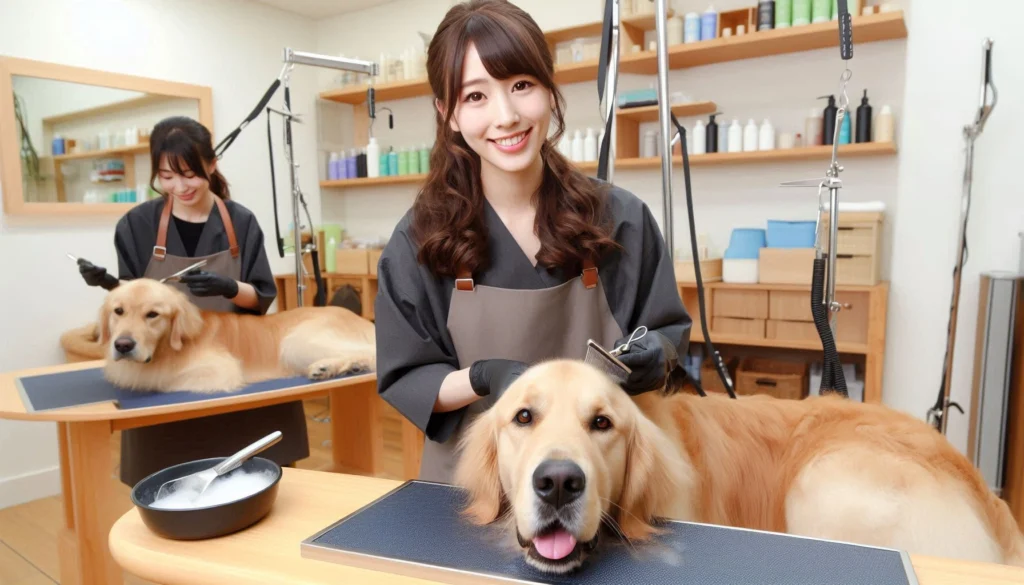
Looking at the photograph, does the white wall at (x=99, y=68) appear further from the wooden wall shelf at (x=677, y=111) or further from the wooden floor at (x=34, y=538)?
the wooden wall shelf at (x=677, y=111)

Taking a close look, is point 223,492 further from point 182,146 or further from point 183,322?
point 182,146

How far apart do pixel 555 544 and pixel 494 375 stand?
40 centimetres

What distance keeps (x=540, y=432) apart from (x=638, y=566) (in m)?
0.25

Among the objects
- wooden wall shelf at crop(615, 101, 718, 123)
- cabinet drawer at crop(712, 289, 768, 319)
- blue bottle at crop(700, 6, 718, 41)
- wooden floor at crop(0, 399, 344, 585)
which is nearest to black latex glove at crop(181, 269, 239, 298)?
wooden floor at crop(0, 399, 344, 585)

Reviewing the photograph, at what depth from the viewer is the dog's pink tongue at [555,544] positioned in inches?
38.0

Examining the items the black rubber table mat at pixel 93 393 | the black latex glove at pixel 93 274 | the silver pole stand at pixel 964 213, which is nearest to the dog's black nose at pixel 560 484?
the black rubber table mat at pixel 93 393

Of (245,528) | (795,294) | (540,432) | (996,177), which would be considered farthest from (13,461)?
(996,177)

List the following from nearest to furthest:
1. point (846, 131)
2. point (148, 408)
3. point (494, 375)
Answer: point (494, 375), point (148, 408), point (846, 131)

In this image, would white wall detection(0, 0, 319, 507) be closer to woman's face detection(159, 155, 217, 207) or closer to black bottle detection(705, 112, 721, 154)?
Result: woman's face detection(159, 155, 217, 207)

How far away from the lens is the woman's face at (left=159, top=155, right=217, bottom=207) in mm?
2789

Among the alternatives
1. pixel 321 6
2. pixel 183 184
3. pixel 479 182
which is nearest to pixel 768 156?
pixel 479 182

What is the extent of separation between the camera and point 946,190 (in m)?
3.75

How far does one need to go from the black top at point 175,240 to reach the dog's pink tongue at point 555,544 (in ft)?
8.12

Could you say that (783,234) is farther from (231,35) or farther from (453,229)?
(231,35)
